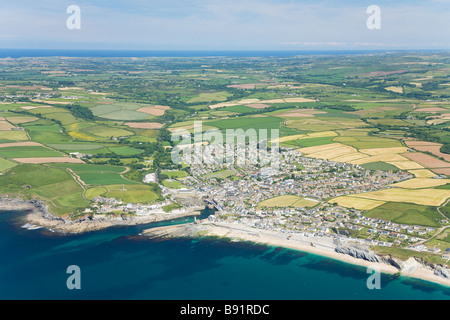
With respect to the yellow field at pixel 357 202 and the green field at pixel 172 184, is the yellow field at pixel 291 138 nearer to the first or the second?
the green field at pixel 172 184

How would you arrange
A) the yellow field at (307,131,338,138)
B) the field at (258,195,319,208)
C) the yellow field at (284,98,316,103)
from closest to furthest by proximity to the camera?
the field at (258,195,319,208)
the yellow field at (307,131,338,138)
the yellow field at (284,98,316,103)

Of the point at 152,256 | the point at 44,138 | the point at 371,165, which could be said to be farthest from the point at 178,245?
the point at 44,138

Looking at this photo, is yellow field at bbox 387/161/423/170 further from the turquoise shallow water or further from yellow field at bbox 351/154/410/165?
the turquoise shallow water

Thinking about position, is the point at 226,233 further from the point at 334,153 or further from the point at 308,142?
the point at 308,142

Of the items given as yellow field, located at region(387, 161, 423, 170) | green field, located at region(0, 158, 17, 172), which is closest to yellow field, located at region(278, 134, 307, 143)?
yellow field, located at region(387, 161, 423, 170)

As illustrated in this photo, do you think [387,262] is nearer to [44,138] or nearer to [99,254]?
[99,254]
